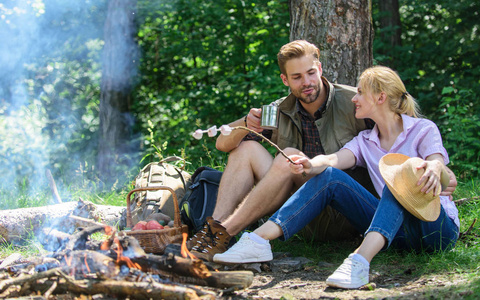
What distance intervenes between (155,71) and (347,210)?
5.98m

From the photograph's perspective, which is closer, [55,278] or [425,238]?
[55,278]

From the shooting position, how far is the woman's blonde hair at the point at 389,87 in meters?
3.24

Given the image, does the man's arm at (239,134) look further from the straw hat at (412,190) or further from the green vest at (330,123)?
the straw hat at (412,190)

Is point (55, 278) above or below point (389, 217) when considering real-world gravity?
below

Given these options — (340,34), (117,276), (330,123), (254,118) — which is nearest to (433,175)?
(330,123)

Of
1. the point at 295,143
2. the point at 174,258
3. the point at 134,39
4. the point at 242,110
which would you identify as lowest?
the point at 174,258

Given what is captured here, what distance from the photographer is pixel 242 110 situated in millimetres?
7332

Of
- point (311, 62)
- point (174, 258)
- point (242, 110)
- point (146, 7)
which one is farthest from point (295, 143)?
point (146, 7)

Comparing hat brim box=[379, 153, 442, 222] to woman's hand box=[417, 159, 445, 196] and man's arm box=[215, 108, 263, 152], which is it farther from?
man's arm box=[215, 108, 263, 152]

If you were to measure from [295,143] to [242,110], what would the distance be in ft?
11.9

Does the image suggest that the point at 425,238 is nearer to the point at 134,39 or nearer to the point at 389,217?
the point at 389,217

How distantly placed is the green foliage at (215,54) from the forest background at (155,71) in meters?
0.02

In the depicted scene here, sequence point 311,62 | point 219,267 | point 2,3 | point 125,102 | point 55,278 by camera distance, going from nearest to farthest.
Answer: point 55,278 < point 219,267 < point 311,62 < point 2,3 < point 125,102

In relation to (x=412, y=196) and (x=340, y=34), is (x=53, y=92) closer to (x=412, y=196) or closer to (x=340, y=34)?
(x=340, y=34)
